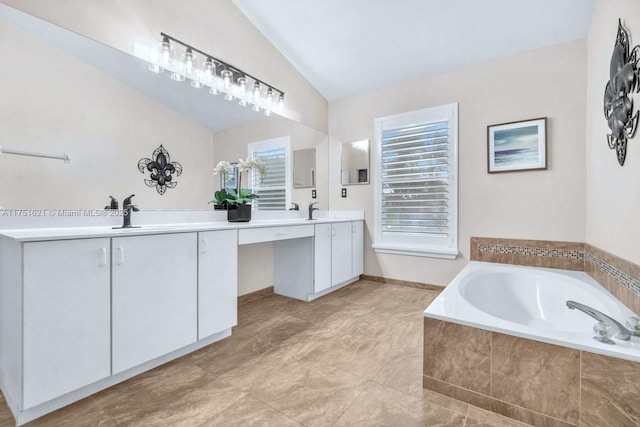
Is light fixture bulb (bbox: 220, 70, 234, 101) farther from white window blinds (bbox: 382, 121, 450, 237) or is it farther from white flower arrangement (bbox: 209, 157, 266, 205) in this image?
white window blinds (bbox: 382, 121, 450, 237)

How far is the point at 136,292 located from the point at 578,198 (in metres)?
3.36

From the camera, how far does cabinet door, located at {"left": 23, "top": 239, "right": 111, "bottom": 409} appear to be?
3.94ft

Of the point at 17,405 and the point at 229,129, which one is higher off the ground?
the point at 229,129

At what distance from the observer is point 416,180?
10.7 ft

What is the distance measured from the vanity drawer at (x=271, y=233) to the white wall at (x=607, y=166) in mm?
2156

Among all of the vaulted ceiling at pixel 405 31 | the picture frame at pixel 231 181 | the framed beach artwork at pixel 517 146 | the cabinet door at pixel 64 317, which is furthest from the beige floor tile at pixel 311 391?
the vaulted ceiling at pixel 405 31

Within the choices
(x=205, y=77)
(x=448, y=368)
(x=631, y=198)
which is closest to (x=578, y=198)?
(x=631, y=198)

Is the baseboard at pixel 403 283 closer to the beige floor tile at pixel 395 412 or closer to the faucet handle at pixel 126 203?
the beige floor tile at pixel 395 412

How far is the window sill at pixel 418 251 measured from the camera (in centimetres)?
305

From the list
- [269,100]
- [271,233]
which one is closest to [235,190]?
[271,233]

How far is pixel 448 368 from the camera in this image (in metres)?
1.41

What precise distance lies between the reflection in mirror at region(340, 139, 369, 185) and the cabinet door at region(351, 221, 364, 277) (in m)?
0.58

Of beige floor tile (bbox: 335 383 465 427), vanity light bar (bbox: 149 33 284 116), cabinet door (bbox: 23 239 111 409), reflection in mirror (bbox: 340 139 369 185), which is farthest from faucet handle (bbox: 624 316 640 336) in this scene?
vanity light bar (bbox: 149 33 284 116)

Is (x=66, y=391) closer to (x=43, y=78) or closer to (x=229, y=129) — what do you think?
(x=43, y=78)
